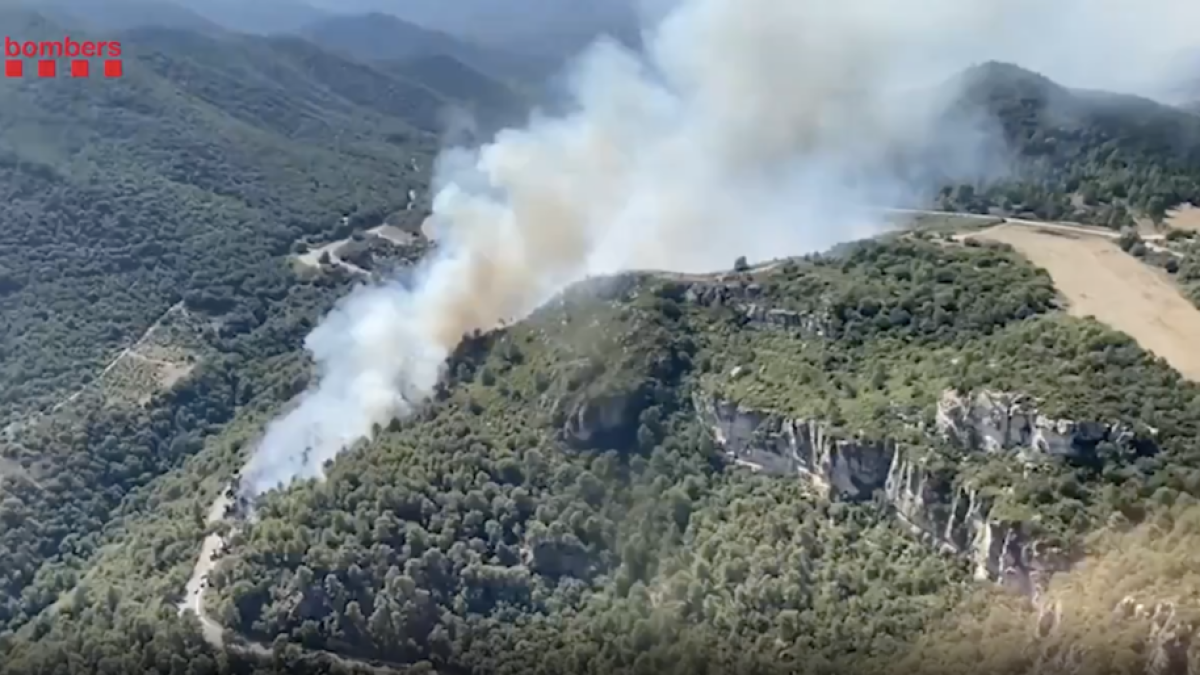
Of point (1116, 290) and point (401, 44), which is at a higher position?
point (401, 44)

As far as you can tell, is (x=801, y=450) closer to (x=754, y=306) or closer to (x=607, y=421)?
(x=607, y=421)

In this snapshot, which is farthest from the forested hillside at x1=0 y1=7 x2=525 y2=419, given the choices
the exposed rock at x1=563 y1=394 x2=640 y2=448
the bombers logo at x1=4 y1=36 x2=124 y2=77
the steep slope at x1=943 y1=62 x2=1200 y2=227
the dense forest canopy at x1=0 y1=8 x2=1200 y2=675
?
the steep slope at x1=943 y1=62 x2=1200 y2=227

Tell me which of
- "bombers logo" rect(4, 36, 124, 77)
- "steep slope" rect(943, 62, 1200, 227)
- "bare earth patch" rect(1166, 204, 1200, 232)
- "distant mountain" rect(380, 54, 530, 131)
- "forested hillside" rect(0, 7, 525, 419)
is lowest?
"bare earth patch" rect(1166, 204, 1200, 232)

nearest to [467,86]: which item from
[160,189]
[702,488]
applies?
[160,189]

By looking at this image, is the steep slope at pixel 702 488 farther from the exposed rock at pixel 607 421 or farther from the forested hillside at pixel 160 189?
the forested hillside at pixel 160 189

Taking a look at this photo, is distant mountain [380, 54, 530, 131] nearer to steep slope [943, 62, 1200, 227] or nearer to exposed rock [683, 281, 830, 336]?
steep slope [943, 62, 1200, 227]

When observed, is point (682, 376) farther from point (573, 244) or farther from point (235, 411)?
point (235, 411)
